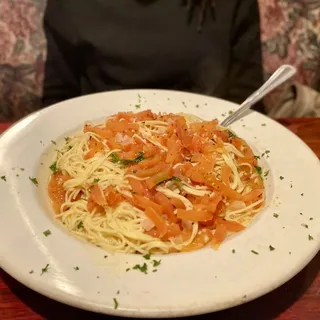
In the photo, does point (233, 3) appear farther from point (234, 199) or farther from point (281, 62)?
point (234, 199)

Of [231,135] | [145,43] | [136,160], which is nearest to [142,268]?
[136,160]

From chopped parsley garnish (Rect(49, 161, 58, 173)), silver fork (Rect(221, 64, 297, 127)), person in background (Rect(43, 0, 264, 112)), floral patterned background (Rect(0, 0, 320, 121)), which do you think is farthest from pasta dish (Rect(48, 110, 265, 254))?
floral patterned background (Rect(0, 0, 320, 121))

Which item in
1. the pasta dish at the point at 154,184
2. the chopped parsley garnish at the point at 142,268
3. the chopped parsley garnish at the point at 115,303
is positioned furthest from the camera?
the pasta dish at the point at 154,184

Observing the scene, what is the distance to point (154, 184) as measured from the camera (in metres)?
1.24

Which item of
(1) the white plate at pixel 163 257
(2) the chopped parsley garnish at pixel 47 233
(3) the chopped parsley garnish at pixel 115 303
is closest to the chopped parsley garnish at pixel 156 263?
(1) the white plate at pixel 163 257

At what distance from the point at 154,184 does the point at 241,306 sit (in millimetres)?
366

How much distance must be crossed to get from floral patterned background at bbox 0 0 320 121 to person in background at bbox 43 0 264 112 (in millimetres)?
69

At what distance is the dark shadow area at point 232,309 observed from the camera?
105cm

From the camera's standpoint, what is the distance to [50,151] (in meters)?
1.48

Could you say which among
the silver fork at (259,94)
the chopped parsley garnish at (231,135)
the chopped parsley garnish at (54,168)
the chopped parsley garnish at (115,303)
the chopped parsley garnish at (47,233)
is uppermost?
the silver fork at (259,94)

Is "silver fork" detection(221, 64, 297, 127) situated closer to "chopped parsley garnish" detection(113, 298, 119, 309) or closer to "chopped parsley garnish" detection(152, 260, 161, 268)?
"chopped parsley garnish" detection(152, 260, 161, 268)

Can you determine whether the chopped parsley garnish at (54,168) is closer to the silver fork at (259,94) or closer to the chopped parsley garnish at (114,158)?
the chopped parsley garnish at (114,158)

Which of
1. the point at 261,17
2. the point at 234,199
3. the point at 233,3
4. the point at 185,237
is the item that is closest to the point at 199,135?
the point at 234,199

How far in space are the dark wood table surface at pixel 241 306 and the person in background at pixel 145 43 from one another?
1338 mm
